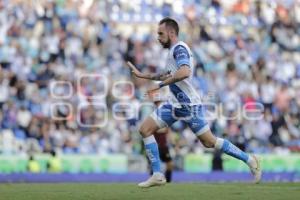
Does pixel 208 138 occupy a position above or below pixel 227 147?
above

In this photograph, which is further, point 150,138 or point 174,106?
point 150,138

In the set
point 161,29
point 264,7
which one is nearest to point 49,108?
point 264,7

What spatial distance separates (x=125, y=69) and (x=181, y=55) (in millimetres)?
12368

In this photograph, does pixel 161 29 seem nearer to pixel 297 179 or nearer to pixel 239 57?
pixel 297 179

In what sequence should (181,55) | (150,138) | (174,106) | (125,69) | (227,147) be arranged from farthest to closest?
Answer: 1. (125,69)
2. (227,147)
3. (150,138)
4. (174,106)
5. (181,55)

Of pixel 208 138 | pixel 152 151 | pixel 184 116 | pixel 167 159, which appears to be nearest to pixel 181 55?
pixel 184 116

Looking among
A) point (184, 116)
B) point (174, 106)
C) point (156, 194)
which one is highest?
point (174, 106)

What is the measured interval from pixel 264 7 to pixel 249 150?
656 centimetres

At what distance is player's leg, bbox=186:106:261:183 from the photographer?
1161 centimetres

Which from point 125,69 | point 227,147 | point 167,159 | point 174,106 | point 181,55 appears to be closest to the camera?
point 181,55

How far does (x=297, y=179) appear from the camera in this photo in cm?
2206

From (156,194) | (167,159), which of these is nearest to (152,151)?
(156,194)

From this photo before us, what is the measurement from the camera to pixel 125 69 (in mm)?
23719

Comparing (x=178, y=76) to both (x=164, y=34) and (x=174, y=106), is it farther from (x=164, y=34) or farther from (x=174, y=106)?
(x=164, y=34)
